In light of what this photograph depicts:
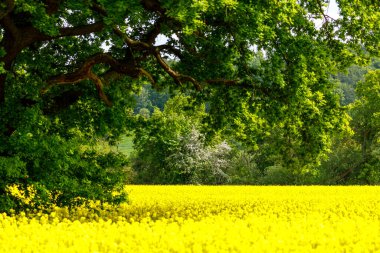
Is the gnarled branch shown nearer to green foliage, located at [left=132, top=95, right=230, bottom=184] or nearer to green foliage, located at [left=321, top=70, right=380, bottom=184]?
green foliage, located at [left=132, top=95, right=230, bottom=184]

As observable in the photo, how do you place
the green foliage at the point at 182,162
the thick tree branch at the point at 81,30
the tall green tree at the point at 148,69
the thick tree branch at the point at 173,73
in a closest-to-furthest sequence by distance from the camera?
the tall green tree at the point at 148,69
the thick tree branch at the point at 81,30
the thick tree branch at the point at 173,73
the green foliage at the point at 182,162

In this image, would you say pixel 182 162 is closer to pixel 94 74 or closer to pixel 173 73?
pixel 173 73

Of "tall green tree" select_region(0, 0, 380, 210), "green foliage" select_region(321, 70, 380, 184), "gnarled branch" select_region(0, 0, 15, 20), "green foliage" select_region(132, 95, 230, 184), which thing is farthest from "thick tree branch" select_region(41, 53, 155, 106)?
"green foliage" select_region(321, 70, 380, 184)

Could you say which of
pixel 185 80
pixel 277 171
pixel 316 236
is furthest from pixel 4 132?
pixel 277 171

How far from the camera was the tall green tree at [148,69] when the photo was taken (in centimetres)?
1493

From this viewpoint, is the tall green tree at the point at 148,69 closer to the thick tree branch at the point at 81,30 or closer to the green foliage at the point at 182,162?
the thick tree branch at the point at 81,30

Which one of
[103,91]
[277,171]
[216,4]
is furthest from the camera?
[277,171]

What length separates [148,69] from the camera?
21297 millimetres

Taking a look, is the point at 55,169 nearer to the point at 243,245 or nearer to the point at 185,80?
the point at 185,80

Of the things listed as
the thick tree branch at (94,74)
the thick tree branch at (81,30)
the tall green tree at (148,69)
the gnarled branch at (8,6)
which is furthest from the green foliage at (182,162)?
the gnarled branch at (8,6)

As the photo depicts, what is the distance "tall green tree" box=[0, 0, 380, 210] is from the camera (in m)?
14.9

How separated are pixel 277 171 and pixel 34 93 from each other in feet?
186

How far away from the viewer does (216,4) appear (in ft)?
45.8

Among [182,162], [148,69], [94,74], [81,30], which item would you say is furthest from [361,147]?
[81,30]
